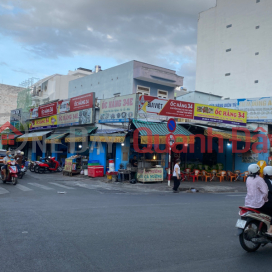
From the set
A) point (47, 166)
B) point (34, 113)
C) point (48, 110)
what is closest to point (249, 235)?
point (47, 166)

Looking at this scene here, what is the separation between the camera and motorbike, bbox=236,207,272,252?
5.39 m

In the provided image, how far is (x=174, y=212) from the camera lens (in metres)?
8.95

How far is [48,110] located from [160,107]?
14780 mm

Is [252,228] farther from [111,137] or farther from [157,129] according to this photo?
[111,137]

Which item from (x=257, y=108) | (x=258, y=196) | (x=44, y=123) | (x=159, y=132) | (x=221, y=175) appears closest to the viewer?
(x=258, y=196)

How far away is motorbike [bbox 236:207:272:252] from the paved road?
0.23 m

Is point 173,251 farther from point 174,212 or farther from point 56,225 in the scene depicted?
point 174,212

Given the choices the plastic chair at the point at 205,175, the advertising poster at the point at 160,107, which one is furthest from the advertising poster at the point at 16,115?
the plastic chair at the point at 205,175

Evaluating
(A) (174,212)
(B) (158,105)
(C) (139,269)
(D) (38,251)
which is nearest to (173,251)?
(C) (139,269)

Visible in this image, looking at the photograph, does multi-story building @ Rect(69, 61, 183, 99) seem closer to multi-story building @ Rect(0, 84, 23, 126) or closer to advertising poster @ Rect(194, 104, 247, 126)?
advertising poster @ Rect(194, 104, 247, 126)

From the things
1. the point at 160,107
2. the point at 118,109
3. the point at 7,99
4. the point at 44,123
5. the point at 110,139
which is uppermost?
the point at 7,99

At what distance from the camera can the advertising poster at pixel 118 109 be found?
18.7 meters

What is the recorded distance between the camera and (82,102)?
23.8 metres

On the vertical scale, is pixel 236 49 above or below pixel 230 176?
above
